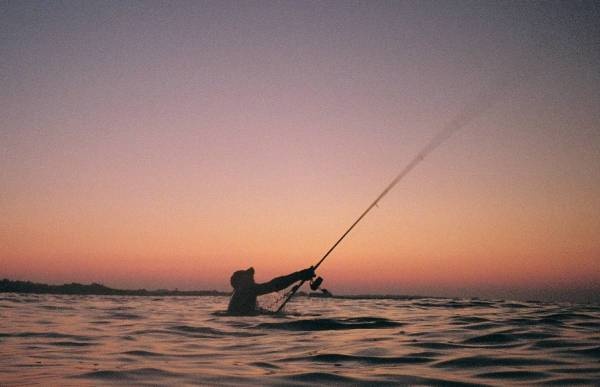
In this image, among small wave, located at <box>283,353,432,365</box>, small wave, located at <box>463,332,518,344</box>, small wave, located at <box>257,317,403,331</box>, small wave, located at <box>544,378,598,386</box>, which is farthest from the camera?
small wave, located at <box>257,317,403,331</box>

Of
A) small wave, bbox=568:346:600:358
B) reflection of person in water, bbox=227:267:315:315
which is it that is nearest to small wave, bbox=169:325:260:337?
reflection of person in water, bbox=227:267:315:315

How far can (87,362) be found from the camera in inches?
264

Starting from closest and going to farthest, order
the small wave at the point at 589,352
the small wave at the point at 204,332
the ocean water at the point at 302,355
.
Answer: the ocean water at the point at 302,355 → the small wave at the point at 589,352 → the small wave at the point at 204,332

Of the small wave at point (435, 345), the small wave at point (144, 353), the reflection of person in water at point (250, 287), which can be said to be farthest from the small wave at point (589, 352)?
the reflection of person in water at point (250, 287)

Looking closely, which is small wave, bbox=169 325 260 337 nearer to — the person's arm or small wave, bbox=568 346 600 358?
the person's arm

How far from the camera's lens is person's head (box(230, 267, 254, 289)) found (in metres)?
14.8

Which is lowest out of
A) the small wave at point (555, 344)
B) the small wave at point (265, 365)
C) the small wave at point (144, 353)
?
the small wave at point (144, 353)

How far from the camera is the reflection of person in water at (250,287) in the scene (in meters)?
13.6

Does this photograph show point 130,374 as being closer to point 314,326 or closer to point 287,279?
point 314,326

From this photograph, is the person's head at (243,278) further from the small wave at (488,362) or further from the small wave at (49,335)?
the small wave at (488,362)

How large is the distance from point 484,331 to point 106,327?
31.8ft

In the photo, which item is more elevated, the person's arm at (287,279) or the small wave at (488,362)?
the person's arm at (287,279)

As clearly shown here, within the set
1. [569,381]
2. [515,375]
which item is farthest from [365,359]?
[569,381]

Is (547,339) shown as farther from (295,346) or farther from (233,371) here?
(233,371)
